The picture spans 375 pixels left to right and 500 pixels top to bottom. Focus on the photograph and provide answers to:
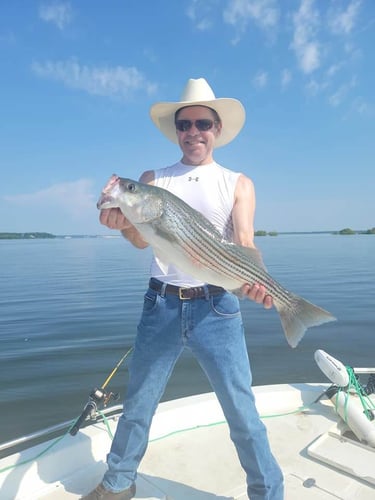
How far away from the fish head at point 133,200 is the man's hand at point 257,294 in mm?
1017

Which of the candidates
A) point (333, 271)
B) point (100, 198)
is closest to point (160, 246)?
point (100, 198)

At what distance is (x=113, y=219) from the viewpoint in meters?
3.58

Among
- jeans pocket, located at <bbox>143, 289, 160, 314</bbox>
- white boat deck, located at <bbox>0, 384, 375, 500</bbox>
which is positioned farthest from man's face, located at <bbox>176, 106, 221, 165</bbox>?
white boat deck, located at <bbox>0, 384, 375, 500</bbox>

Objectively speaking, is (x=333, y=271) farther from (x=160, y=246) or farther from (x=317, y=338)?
(x=160, y=246)

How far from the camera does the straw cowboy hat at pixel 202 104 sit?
12.9 feet

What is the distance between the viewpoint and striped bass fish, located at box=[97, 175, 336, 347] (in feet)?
11.3

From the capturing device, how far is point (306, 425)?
549 cm

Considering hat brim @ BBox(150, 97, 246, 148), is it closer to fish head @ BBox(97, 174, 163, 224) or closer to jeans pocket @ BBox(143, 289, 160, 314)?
fish head @ BBox(97, 174, 163, 224)

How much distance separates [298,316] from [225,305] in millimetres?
693

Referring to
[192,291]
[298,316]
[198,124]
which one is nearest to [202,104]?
[198,124]

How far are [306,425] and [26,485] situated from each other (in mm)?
3534

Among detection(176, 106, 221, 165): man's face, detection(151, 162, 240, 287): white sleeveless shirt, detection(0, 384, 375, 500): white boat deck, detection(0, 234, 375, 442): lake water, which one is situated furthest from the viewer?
detection(0, 234, 375, 442): lake water

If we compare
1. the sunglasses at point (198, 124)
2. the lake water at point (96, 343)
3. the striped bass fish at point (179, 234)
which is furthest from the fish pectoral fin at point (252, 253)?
the lake water at point (96, 343)

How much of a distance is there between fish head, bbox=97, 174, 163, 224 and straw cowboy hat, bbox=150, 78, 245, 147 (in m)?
1.08
